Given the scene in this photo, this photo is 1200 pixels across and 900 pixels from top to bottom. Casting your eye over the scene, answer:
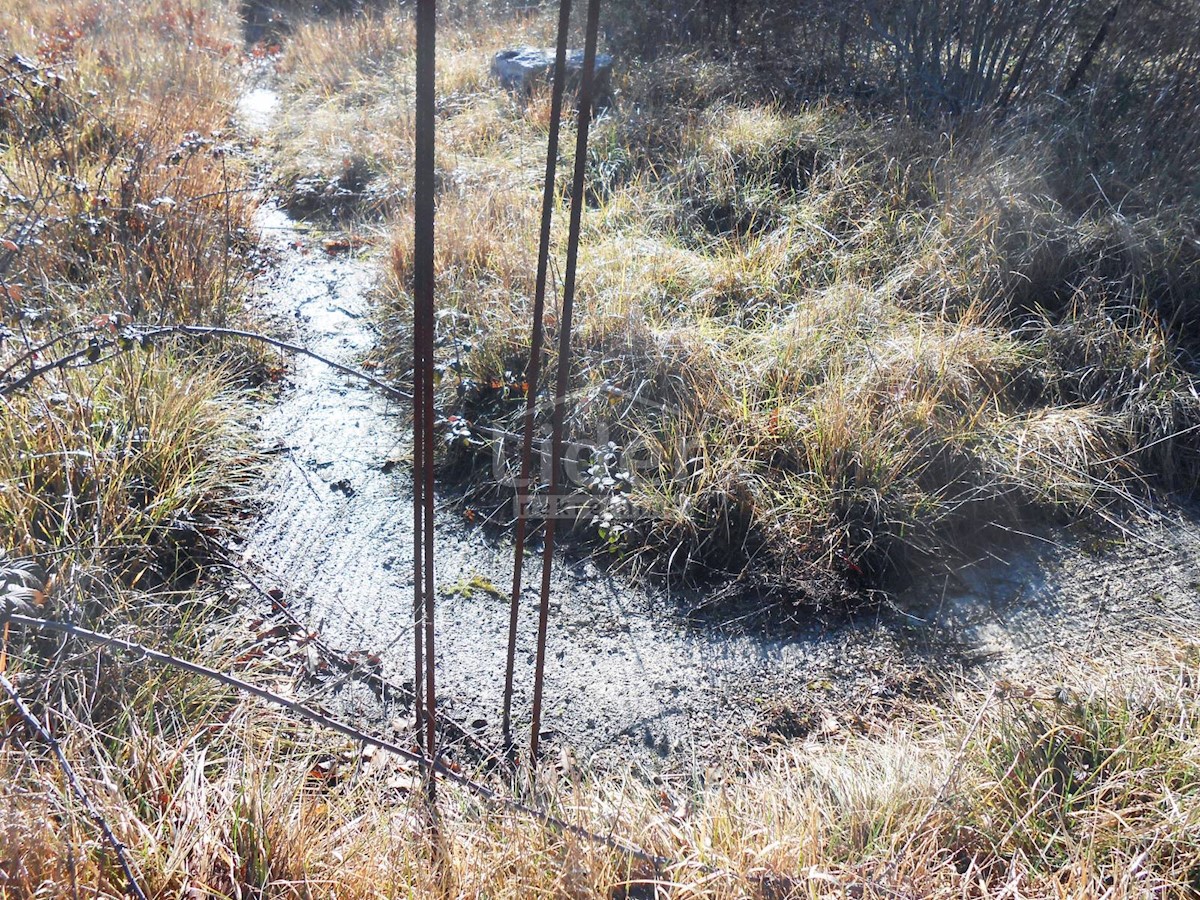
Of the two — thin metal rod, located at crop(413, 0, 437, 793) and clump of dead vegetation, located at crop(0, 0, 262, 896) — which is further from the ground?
thin metal rod, located at crop(413, 0, 437, 793)

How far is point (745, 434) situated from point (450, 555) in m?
1.25

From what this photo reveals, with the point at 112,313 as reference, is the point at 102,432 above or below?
below

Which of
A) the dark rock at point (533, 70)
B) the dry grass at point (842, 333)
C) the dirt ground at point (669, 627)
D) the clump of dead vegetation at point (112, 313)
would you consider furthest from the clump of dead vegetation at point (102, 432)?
the dark rock at point (533, 70)

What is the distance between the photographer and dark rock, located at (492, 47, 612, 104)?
7.04 m

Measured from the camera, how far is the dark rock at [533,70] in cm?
704

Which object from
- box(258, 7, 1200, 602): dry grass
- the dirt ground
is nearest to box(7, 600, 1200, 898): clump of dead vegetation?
the dirt ground

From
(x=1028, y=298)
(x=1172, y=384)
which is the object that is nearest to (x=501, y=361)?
(x=1028, y=298)

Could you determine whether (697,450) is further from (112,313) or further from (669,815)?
(112,313)

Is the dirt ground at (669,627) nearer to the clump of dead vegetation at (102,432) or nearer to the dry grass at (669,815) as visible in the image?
the dry grass at (669,815)

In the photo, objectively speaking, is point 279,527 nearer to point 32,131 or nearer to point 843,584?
point 843,584

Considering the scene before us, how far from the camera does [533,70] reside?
7297mm

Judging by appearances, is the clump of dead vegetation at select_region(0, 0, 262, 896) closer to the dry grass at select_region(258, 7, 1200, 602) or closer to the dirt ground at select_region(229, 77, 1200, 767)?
the dirt ground at select_region(229, 77, 1200, 767)

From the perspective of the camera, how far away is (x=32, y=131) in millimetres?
5086

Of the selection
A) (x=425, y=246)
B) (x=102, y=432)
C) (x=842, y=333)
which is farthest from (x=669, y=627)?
(x=102, y=432)
